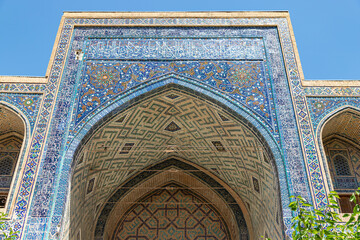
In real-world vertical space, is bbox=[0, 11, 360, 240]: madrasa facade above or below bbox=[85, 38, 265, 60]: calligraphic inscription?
below

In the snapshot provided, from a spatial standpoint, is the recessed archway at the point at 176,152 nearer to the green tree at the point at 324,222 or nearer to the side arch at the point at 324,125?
the side arch at the point at 324,125

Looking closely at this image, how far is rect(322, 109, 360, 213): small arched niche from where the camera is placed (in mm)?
7723

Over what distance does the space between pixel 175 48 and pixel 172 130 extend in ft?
5.30

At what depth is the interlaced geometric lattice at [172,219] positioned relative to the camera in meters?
9.14

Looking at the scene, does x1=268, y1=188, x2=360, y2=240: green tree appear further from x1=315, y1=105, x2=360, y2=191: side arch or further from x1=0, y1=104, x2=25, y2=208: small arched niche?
x1=0, y1=104, x2=25, y2=208: small arched niche

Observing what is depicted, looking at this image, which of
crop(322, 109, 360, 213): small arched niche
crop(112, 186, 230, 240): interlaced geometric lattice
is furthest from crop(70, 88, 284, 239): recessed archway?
crop(322, 109, 360, 213): small arched niche

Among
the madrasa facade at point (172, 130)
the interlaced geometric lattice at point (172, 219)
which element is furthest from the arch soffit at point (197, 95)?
the interlaced geometric lattice at point (172, 219)

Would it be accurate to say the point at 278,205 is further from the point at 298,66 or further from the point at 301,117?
the point at 298,66

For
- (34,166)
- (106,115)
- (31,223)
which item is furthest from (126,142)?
(31,223)

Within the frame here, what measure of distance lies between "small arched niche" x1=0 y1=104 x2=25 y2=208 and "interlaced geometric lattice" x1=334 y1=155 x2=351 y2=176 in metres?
5.78

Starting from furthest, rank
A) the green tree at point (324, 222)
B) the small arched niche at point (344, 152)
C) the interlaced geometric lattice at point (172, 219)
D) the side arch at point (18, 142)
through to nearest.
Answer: the interlaced geometric lattice at point (172, 219) → the small arched niche at point (344, 152) → the side arch at point (18, 142) → the green tree at point (324, 222)

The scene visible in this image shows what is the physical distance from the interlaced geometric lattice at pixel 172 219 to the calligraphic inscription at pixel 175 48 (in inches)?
125

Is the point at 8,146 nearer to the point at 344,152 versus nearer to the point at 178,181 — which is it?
the point at 178,181

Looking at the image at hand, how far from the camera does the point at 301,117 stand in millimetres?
7277
